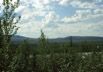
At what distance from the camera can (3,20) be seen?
787 cm

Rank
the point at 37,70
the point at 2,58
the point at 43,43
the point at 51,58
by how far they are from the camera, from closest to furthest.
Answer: the point at 2,58, the point at 43,43, the point at 51,58, the point at 37,70

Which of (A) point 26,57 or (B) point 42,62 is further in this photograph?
(A) point 26,57

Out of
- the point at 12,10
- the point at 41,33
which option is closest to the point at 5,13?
the point at 12,10

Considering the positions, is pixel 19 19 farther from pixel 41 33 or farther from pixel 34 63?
pixel 34 63

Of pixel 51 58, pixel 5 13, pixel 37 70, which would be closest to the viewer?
pixel 5 13

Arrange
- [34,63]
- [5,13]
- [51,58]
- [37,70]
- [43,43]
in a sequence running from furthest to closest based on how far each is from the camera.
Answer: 1. [34,63]
2. [37,70]
3. [51,58]
4. [43,43]
5. [5,13]

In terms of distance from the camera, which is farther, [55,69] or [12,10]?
[55,69]

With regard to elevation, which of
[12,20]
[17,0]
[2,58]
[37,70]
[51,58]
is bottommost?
[37,70]

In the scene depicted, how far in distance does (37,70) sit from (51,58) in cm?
227

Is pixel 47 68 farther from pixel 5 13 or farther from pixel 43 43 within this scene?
pixel 5 13

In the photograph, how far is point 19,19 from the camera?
827 cm

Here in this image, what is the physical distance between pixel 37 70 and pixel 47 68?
2.21m

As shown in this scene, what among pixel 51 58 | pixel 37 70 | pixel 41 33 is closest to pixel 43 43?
pixel 41 33

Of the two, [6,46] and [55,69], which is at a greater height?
[6,46]
